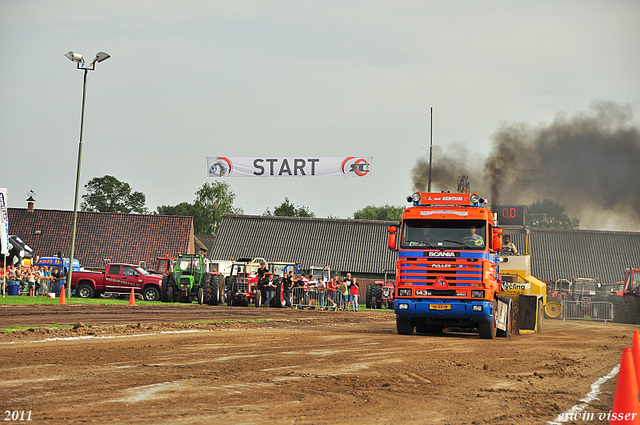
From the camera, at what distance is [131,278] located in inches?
1471

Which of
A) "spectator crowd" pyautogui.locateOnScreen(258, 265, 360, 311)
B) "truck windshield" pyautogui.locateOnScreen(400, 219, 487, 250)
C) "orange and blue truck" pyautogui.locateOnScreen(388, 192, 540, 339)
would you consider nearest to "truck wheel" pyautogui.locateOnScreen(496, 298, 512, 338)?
"orange and blue truck" pyautogui.locateOnScreen(388, 192, 540, 339)

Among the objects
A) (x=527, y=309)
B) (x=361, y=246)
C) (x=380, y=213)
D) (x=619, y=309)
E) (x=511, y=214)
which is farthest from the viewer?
(x=380, y=213)

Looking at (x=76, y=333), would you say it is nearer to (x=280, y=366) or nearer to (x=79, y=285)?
(x=280, y=366)

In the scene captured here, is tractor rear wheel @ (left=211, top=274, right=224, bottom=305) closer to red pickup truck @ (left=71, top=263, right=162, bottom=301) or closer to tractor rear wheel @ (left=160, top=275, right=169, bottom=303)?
tractor rear wheel @ (left=160, top=275, right=169, bottom=303)

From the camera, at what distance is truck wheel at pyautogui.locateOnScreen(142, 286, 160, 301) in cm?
3712

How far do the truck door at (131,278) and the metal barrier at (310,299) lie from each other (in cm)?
895

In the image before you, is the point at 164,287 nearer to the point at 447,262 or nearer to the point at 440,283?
the point at 440,283

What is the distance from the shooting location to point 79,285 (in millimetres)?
37344

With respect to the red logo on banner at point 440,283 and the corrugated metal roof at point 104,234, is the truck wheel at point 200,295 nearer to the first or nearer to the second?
the red logo on banner at point 440,283

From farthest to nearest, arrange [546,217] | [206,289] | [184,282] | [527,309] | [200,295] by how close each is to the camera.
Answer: [546,217] → [184,282] → [206,289] → [200,295] → [527,309]

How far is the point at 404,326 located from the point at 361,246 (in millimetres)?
42367

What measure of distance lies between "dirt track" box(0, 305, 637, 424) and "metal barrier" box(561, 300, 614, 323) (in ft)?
54.8

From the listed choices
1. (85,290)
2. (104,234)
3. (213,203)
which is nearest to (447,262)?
(85,290)

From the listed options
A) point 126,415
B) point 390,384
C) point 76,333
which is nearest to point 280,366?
point 390,384
